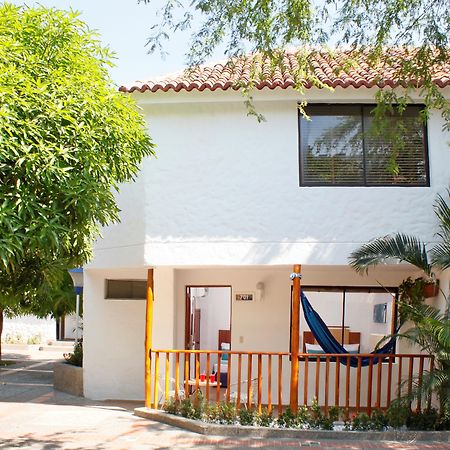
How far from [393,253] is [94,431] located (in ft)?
18.0

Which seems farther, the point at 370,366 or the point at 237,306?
the point at 237,306

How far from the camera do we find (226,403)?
445 inches

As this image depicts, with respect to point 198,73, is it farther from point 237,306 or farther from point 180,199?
point 237,306

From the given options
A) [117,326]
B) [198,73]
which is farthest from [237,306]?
[198,73]

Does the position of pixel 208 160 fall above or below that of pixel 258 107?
below

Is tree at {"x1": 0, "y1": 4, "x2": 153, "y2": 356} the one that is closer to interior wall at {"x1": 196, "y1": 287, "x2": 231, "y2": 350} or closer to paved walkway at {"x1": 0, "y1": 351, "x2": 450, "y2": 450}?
paved walkway at {"x1": 0, "y1": 351, "x2": 450, "y2": 450}

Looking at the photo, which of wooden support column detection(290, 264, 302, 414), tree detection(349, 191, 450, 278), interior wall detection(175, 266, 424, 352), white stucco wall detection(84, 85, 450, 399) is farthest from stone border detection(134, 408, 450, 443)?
interior wall detection(175, 266, 424, 352)

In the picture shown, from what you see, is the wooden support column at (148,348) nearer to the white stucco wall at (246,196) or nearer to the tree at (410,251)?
the white stucco wall at (246,196)

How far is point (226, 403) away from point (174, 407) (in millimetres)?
963

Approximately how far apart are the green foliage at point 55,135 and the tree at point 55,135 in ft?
0.04

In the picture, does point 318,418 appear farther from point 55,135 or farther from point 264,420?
point 55,135

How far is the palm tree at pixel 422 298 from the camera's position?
985cm

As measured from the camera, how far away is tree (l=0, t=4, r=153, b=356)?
7469 mm

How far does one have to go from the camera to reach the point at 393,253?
10.9m
